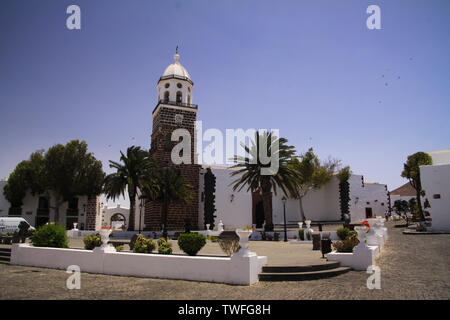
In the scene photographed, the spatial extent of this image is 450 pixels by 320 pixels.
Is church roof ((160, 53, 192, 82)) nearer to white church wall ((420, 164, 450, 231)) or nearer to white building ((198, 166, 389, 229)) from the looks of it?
white building ((198, 166, 389, 229))

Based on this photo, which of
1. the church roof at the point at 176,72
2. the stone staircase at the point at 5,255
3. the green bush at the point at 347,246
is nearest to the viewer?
the green bush at the point at 347,246

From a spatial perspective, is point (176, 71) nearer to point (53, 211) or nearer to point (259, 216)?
point (259, 216)

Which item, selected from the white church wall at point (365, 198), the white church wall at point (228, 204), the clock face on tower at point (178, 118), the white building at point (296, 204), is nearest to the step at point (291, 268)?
the white building at point (296, 204)

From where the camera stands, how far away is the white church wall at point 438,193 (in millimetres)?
19652

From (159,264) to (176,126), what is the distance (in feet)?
72.0

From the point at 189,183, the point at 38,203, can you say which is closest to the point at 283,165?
the point at 189,183

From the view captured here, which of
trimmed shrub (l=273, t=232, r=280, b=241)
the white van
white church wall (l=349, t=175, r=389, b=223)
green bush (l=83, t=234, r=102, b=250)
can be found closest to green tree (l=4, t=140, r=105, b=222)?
the white van

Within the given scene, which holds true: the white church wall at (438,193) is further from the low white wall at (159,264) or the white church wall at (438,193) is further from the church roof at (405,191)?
the church roof at (405,191)

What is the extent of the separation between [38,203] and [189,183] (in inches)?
666

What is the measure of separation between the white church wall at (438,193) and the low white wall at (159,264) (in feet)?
55.7

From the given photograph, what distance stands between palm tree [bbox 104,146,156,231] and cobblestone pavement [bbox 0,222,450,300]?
1638 cm

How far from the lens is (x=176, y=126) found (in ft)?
96.1

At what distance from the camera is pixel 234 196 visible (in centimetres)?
3170
